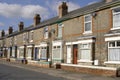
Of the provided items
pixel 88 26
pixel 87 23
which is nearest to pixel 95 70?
pixel 88 26

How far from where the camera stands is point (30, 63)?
37250 millimetres

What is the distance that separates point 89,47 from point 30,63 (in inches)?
592

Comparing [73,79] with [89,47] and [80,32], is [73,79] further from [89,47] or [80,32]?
[80,32]

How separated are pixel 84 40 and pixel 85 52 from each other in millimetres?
1245

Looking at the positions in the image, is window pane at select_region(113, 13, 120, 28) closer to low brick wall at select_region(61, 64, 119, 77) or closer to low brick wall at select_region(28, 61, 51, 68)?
low brick wall at select_region(61, 64, 119, 77)

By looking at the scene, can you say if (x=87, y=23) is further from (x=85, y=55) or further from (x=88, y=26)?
(x=85, y=55)

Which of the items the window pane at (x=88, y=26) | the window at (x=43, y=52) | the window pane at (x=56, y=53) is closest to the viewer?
the window pane at (x=88, y=26)

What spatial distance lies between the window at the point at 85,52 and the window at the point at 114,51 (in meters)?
3.02

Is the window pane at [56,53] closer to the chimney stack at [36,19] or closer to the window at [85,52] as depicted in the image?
the window at [85,52]

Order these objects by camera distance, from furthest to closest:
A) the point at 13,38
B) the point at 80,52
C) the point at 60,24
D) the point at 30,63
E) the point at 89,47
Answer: the point at 13,38, the point at 30,63, the point at 60,24, the point at 80,52, the point at 89,47

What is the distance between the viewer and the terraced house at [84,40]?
2139 cm

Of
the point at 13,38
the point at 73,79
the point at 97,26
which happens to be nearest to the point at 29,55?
the point at 13,38

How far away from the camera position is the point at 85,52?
25.2 meters

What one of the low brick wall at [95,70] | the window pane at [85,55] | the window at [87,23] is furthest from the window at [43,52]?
the window at [87,23]
